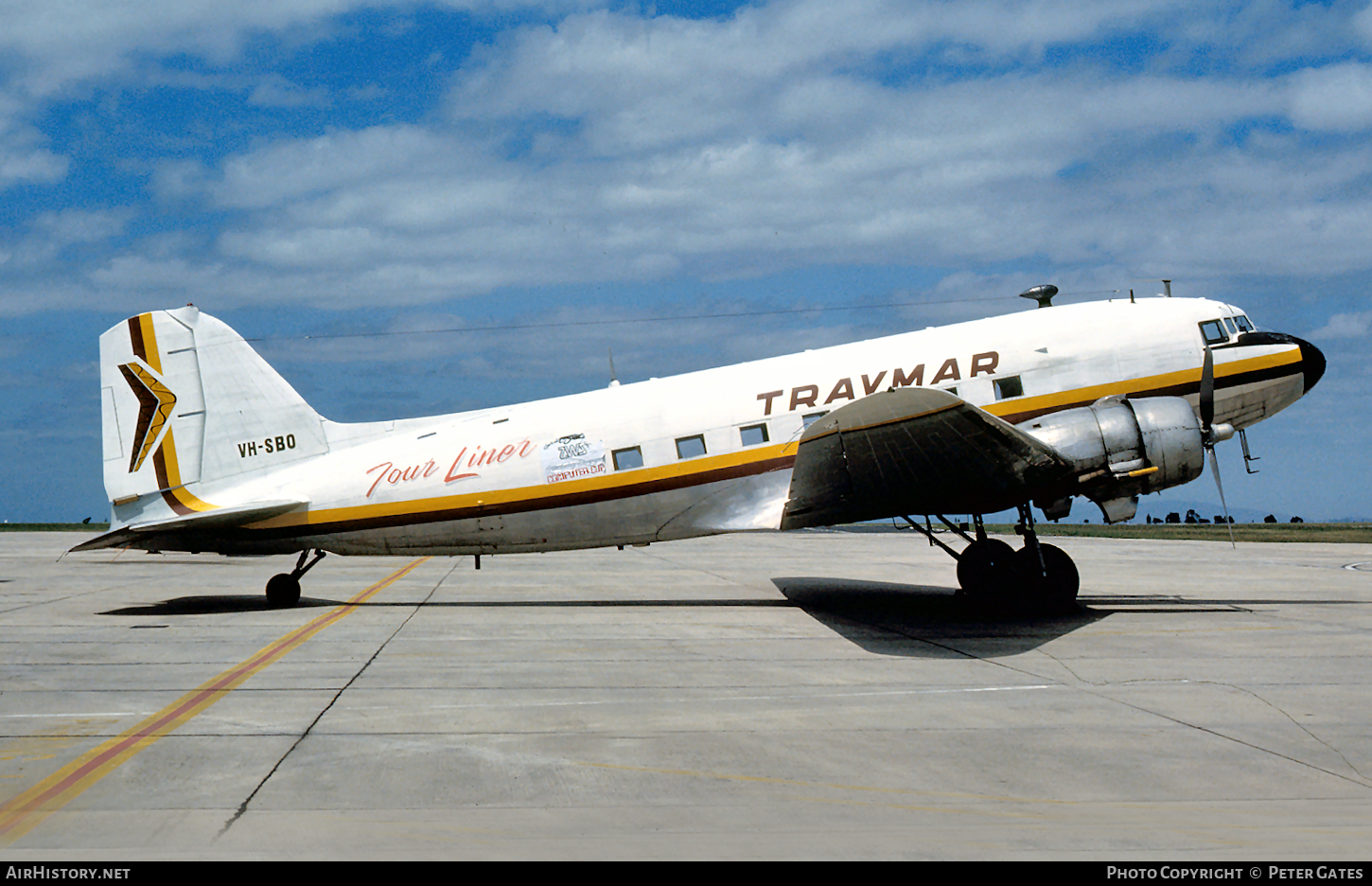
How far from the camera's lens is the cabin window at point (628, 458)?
48.4ft

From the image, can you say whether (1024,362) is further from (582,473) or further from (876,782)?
(876,782)

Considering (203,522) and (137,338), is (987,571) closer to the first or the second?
(203,522)

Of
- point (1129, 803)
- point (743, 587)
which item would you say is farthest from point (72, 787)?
point (743, 587)

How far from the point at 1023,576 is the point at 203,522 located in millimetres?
12555

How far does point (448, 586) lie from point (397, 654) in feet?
31.3

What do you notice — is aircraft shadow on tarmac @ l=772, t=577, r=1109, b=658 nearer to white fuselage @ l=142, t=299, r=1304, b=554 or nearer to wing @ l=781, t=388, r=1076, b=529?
wing @ l=781, t=388, r=1076, b=529

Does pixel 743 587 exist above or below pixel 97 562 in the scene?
below

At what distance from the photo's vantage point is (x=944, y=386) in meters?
14.4

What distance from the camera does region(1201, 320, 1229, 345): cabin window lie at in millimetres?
14727

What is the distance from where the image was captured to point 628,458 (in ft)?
48.4

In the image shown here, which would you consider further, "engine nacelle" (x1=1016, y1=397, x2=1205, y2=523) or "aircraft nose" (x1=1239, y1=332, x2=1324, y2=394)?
"aircraft nose" (x1=1239, y1=332, x2=1324, y2=394)

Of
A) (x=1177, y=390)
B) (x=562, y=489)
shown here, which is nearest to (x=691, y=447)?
(x=562, y=489)

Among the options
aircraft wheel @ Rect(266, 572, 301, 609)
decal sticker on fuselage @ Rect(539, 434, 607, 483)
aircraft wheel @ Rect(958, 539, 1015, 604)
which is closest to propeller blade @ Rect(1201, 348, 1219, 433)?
aircraft wheel @ Rect(958, 539, 1015, 604)

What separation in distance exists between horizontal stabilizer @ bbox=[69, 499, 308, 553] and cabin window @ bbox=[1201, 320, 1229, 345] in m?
14.5
